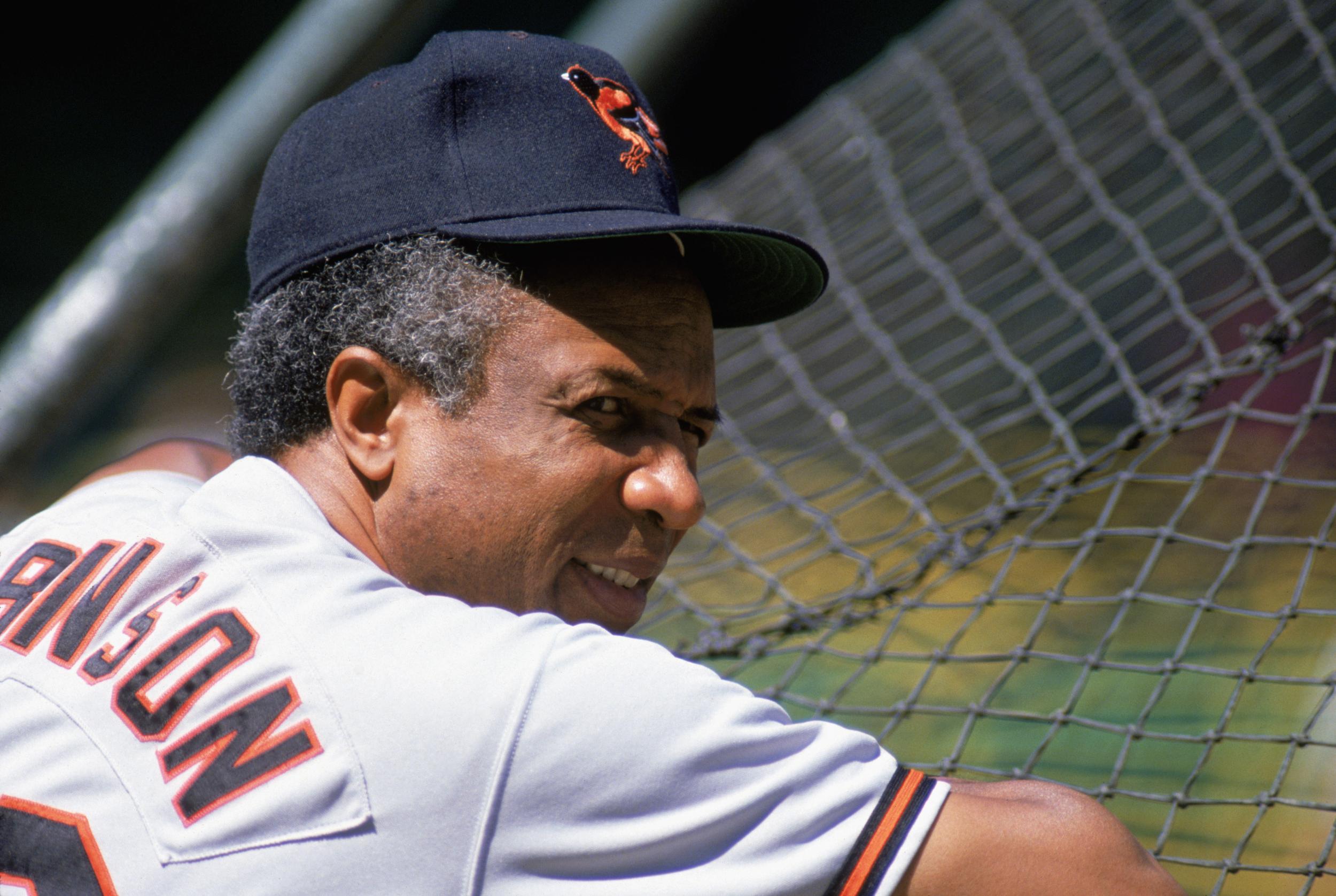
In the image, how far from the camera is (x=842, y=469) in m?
3.80

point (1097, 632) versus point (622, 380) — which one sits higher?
point (622, 380)

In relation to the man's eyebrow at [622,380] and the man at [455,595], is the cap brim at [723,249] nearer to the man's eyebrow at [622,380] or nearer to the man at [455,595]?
the man at [455,595]

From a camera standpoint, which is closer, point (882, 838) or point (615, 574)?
point (882, 838)

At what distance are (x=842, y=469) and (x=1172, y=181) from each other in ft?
5.35

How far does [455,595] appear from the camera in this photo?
4.07 feet

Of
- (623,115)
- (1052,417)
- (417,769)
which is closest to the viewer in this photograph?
(417,769)

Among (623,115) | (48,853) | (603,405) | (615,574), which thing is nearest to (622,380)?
(603,405)

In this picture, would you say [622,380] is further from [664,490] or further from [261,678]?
[261,678]

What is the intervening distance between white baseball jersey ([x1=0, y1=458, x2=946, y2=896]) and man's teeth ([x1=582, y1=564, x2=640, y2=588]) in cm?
25

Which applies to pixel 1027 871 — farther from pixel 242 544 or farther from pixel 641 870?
pixel 242 544

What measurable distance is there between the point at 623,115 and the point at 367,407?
0.41m

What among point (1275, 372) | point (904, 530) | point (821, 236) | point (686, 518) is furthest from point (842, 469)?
point (686, 518)

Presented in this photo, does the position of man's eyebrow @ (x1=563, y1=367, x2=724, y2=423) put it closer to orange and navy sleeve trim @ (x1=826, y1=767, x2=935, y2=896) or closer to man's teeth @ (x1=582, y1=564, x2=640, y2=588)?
man's teeth @ (x1=582, y1=564, x2=640, y2=588)

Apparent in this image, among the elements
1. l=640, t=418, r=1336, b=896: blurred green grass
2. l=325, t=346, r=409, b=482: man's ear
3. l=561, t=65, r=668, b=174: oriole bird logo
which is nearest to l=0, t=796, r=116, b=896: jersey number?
l=325, t=346, r=409, b=482: man's ear
